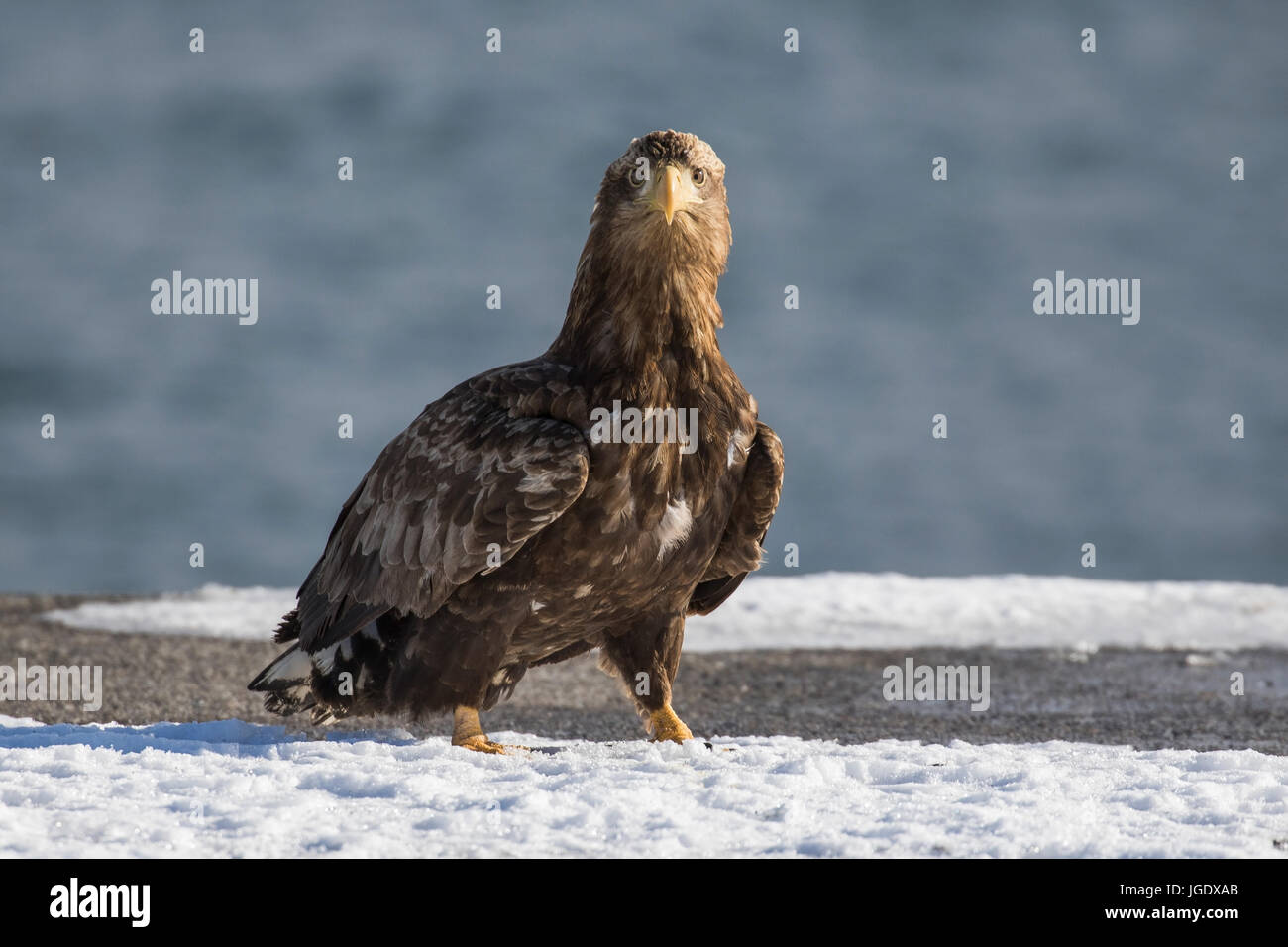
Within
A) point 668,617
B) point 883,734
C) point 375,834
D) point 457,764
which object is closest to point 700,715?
point 883,734

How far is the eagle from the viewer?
6.45 m

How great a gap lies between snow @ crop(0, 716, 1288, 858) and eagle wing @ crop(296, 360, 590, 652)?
71cm

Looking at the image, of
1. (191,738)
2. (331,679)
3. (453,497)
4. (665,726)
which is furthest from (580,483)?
(191,738)

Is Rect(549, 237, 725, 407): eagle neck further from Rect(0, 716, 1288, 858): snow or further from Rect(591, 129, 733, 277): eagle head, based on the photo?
Rect(0, 716, 1288, 858): snow

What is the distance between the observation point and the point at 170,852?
4984 mm

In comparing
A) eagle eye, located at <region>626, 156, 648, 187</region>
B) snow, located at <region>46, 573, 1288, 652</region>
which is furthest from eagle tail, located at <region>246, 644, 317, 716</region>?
snow, located at <region>46, 573, 1288, 652</region>

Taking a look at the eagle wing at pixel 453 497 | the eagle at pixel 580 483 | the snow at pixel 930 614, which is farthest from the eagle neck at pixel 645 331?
the snow at pixel 930 614

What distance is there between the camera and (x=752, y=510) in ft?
→ 23.4

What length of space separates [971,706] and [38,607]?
9.77 m

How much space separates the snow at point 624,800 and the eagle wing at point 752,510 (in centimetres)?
87

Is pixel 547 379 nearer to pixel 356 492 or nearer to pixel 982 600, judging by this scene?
pixel 356 492

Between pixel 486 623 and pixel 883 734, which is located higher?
pixel 486 623

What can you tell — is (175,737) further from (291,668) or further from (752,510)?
(752,510)

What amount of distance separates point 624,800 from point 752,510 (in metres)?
1.92
